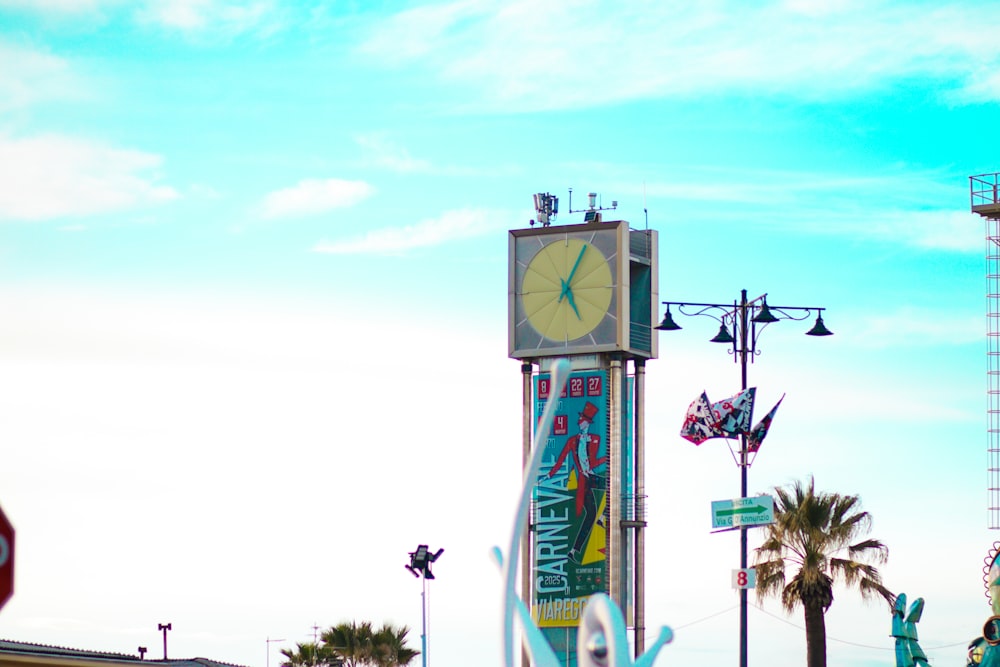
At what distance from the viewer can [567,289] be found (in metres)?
57.7

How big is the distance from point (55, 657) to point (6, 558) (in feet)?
47.5

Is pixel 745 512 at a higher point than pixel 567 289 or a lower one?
lower

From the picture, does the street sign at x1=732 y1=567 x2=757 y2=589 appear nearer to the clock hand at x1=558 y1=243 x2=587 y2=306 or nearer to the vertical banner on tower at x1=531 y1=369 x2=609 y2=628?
the vertical banner on tower at x1=531 y1=369 x2=609 y2=628

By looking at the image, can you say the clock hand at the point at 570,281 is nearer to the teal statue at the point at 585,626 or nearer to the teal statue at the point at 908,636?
the teal statue at the point at 908,636

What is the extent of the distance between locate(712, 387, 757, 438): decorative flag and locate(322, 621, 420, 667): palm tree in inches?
1206

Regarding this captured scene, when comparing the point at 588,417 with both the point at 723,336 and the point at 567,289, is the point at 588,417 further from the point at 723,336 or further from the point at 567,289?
the point at 723,336

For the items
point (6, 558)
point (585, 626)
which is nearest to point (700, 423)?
point (585, 626)

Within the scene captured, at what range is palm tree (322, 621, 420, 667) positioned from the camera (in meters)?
66.9

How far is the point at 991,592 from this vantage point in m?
44.7

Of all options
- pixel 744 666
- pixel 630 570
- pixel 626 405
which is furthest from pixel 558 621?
pixel 744 666

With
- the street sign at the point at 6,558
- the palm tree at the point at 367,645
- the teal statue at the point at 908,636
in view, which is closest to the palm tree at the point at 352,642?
the palm tree at the point at 367,645

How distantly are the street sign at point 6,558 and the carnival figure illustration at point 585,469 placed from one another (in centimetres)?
4369

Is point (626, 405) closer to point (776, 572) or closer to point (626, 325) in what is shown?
point (626, 325)

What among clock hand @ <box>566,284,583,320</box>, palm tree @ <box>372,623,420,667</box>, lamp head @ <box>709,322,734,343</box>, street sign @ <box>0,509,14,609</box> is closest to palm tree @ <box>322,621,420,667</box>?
palm tree @ <box>372,623,420,667</box>
